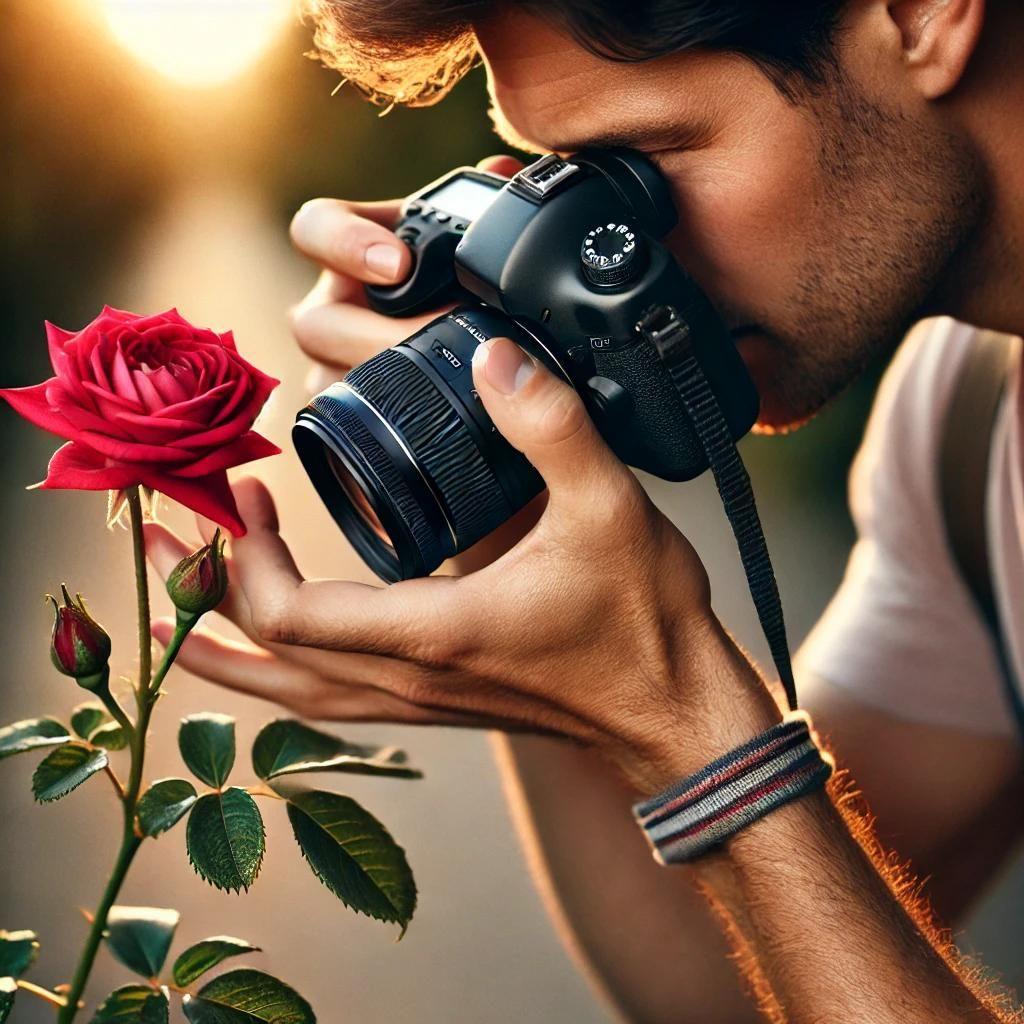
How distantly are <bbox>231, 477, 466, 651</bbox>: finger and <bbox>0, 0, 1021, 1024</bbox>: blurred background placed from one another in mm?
328

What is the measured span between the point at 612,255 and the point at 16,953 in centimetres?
41

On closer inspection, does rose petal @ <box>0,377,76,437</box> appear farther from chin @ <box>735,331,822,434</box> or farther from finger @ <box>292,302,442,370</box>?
chin @ <box>735,331,822,434</box>

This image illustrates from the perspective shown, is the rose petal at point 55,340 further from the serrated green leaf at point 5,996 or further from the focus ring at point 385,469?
the serrated green leaf at point 5,996

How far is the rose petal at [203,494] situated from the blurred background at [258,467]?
43cm

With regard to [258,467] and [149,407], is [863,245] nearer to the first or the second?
[149,407]

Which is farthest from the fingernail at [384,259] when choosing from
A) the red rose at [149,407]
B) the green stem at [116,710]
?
the green stem at [116,710]

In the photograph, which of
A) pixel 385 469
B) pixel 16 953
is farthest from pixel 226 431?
pixel 16 953

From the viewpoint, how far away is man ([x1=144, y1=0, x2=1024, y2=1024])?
0.58 metres

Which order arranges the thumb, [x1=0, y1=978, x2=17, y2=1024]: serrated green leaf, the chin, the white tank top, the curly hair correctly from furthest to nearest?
the white tank top
the chin
the curly hair
the thumb
[x1=0, y1=978, x2=17, y2=1024]: serrated green leaf

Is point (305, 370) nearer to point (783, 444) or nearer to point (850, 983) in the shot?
point (783, 444)

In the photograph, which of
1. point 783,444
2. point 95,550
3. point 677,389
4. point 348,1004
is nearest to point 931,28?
point 677,389

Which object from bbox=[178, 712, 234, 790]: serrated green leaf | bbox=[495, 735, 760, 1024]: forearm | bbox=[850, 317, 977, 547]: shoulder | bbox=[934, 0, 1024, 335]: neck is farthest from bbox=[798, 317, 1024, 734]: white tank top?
bbox=[178, 712, 234, 790]: serrated green leaf

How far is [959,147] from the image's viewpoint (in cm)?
73

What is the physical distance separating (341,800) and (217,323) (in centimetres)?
102
